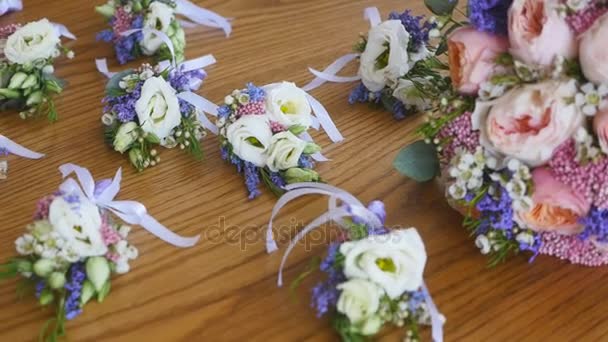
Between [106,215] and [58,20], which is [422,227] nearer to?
[106,215]

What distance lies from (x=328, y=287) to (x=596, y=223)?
32 cm

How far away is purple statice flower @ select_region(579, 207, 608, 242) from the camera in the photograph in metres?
0.79

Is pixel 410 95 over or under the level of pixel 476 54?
under

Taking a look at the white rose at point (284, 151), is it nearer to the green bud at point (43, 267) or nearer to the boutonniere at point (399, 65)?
the boutonniere at point (399, 65)

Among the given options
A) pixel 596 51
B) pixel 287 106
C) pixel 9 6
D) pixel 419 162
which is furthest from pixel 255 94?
pixel 9 6

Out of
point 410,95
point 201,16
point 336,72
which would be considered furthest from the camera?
point 201,16

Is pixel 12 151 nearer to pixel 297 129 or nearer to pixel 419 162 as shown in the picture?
pixel 297 129

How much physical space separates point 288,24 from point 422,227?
1.84ft

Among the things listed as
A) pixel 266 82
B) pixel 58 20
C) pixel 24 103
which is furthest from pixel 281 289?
pixel 58 20

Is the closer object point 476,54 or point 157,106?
point 476,54

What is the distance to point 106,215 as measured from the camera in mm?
895

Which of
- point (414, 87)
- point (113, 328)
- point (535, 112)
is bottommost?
point (113, 328)

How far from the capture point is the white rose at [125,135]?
1.02m

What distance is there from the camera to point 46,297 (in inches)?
32.5
